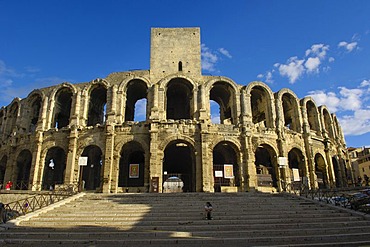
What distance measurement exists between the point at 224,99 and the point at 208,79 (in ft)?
13.0

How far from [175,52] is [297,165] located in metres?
18.0

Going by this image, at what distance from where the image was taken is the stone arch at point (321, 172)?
26938 mm

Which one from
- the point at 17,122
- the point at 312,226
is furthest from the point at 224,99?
the point at 17,122

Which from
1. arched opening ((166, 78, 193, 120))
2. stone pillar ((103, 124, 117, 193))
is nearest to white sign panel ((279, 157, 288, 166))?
arched opening ((166, 78, 193, 120))

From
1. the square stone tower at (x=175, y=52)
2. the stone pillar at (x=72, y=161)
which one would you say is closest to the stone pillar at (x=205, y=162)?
the square stone tower at (x=175, y=52)

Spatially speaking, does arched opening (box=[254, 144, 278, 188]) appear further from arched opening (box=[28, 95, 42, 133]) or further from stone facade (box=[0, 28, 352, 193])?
arched opening (box=[28, 95, 42, 133])

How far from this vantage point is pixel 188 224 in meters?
11.9

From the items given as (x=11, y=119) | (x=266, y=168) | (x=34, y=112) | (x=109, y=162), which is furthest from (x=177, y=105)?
(x=11, y=119)

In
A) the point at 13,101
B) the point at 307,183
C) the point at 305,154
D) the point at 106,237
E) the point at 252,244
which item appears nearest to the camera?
the point at 252,244

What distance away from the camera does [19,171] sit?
90.2 ft

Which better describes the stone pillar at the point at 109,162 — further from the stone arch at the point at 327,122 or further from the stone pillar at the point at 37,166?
the stone arch at the point at 327,122

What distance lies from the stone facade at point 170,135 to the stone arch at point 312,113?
12 centimetres

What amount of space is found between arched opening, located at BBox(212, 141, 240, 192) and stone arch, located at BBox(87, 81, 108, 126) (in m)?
12.9

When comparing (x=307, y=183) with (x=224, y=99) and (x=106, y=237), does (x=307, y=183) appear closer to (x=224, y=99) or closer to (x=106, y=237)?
(x=224, y=99)
